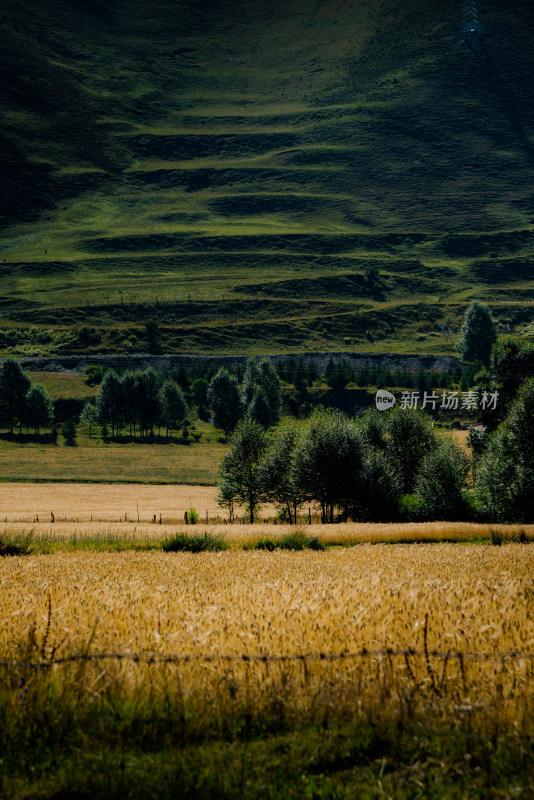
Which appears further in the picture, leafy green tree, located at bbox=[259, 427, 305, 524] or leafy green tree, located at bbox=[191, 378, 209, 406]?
leafy green tree, located at bbox=[191, 378, 209, 406]

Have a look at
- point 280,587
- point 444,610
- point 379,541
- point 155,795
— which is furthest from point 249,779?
point 379,541

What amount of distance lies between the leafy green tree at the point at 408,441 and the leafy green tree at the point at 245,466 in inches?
601

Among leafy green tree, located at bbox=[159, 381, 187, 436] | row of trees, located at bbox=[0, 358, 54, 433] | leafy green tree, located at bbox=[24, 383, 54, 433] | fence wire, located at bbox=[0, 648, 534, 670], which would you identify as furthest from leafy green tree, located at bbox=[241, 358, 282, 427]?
fence wire, located at bbox=[0, 648, 534, 670]

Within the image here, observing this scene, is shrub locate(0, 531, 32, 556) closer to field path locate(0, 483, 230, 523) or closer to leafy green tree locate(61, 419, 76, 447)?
field path locate(0, 483, 230, 523)

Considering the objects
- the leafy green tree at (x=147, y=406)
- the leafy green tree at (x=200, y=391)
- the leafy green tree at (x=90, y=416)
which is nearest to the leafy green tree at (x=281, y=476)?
the leafy green tree at (x=147, y=406)

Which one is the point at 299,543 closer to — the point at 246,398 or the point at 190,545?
the point at 190,545

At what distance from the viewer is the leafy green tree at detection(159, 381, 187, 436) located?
161875 millimetres

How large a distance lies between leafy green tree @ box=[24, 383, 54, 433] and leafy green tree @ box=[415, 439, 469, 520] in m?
112

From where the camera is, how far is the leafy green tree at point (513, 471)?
54.2 meters

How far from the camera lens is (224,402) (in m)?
169

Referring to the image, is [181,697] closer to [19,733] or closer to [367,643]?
[19,733]

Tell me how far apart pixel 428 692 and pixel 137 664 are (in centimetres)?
332

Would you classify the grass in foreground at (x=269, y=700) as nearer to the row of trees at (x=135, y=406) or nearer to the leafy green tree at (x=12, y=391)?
the row of trees at (x=135, y=406)

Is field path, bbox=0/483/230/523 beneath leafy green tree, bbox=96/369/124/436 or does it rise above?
beneath
